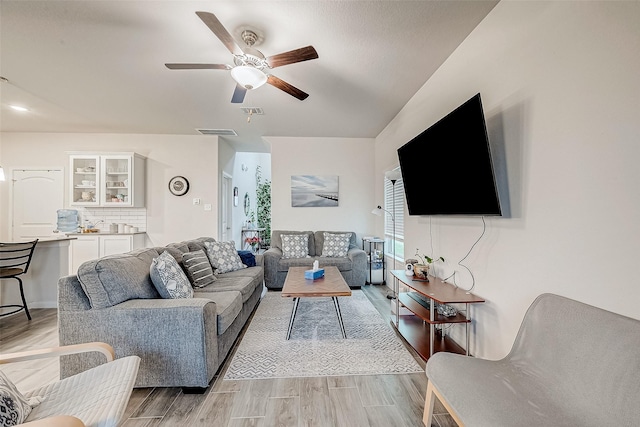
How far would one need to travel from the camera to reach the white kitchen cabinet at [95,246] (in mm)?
4375

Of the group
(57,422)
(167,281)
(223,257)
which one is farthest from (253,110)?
(57,422)

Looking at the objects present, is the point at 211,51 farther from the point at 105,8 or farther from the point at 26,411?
the point at 26,411

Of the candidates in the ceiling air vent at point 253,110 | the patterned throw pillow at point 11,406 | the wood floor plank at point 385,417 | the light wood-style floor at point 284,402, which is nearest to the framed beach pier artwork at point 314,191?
the ceiling air vent at point 253,110

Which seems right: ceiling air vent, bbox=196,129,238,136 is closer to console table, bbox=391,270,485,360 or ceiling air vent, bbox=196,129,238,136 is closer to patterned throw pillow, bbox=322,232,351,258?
patterned throw pillow, bbox=322,232,351,258

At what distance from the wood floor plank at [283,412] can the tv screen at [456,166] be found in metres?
1.76

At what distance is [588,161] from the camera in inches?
51.5

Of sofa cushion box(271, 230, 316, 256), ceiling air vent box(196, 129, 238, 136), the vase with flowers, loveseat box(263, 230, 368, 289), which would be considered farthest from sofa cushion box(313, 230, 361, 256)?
the vase with flowers

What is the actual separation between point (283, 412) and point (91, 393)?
39.1 inches

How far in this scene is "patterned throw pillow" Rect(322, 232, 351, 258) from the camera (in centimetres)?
463

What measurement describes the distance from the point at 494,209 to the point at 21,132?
23.6 feet

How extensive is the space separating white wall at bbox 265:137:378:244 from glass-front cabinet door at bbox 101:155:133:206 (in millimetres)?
2463

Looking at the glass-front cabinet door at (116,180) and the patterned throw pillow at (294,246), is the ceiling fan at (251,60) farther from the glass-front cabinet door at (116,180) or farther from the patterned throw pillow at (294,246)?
the glass-front cabinet door at (116,180)

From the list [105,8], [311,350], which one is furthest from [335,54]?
[311,350]

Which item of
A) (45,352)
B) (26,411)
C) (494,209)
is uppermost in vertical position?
(494,209)
